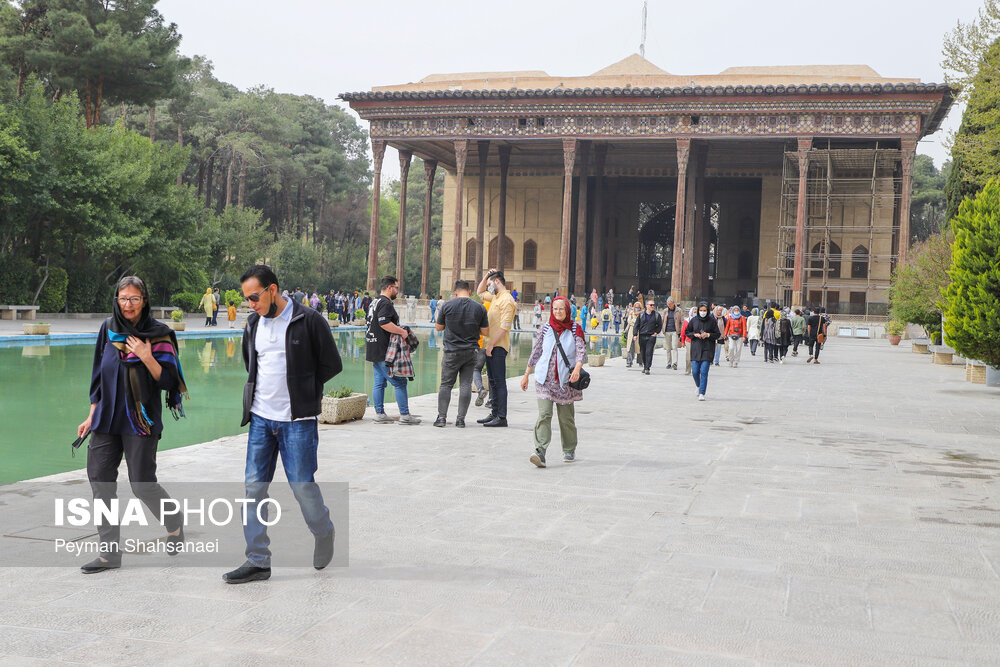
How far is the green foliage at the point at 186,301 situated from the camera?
3203cm

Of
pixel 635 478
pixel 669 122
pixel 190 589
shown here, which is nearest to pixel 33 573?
pixel 190 589

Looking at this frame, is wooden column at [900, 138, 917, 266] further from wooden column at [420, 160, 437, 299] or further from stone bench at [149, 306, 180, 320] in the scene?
stone bench at [149, 306, 180, 320]

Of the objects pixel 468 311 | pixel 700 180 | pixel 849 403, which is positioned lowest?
pixel 849 403

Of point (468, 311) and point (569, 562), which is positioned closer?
point (569, 562)

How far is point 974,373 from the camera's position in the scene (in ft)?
53.6

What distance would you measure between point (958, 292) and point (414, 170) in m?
58.7

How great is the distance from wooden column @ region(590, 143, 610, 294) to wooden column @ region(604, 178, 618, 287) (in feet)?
1.41

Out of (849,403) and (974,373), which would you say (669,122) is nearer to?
(974,373)

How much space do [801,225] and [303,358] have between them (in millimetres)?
32433

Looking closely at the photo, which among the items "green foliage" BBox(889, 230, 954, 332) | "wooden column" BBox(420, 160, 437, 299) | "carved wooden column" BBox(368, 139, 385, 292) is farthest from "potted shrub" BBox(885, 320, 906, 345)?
"carved wooden column" BBox(368, 139, 385, 292)

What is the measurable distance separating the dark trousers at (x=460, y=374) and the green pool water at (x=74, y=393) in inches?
35.4

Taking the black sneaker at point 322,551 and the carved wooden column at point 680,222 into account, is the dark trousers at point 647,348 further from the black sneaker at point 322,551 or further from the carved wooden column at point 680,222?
the carved wooden column at point 680,222

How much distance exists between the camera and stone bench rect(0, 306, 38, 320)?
25.5 meters

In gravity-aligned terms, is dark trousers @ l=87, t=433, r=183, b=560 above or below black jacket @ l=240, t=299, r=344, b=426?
below
